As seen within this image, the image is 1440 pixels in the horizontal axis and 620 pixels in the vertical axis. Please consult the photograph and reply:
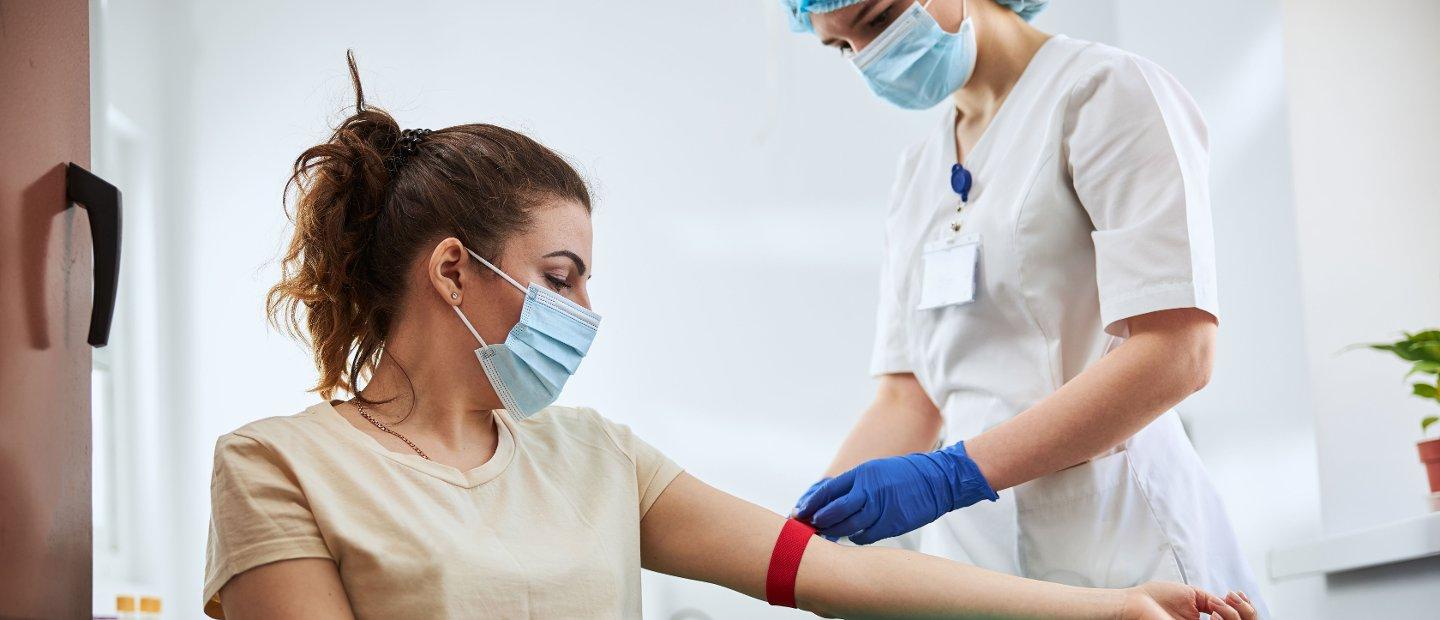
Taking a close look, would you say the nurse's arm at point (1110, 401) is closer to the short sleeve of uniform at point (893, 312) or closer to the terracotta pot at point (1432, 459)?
the short sleeve of uniform at point (893, 312)

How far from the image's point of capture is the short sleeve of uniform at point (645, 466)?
1479 mm

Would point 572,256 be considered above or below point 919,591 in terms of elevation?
above

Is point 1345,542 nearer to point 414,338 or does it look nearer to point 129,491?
point 414,338

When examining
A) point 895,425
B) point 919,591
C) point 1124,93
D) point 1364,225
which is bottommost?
point 919,591

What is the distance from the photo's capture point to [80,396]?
3.87ft

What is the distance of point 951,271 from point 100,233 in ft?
3.33

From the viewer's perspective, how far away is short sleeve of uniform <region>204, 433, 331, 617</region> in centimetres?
115

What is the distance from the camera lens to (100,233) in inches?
45.3

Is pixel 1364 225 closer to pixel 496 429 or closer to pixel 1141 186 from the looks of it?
pixel 1141 186

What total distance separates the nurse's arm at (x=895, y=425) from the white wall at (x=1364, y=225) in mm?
965

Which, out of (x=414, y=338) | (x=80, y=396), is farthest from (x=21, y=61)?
(x=414, y=338)

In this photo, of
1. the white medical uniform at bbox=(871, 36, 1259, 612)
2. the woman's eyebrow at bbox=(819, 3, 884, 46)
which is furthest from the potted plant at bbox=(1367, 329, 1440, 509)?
the woman's eyebrow at bbox=(819, 3, 884, 46)

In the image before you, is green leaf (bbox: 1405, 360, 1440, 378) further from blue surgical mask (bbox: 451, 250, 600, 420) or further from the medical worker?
blue surgical mask (bbox: 451, 250, 600, 420)

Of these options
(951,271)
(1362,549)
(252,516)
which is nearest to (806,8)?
(951,271)
